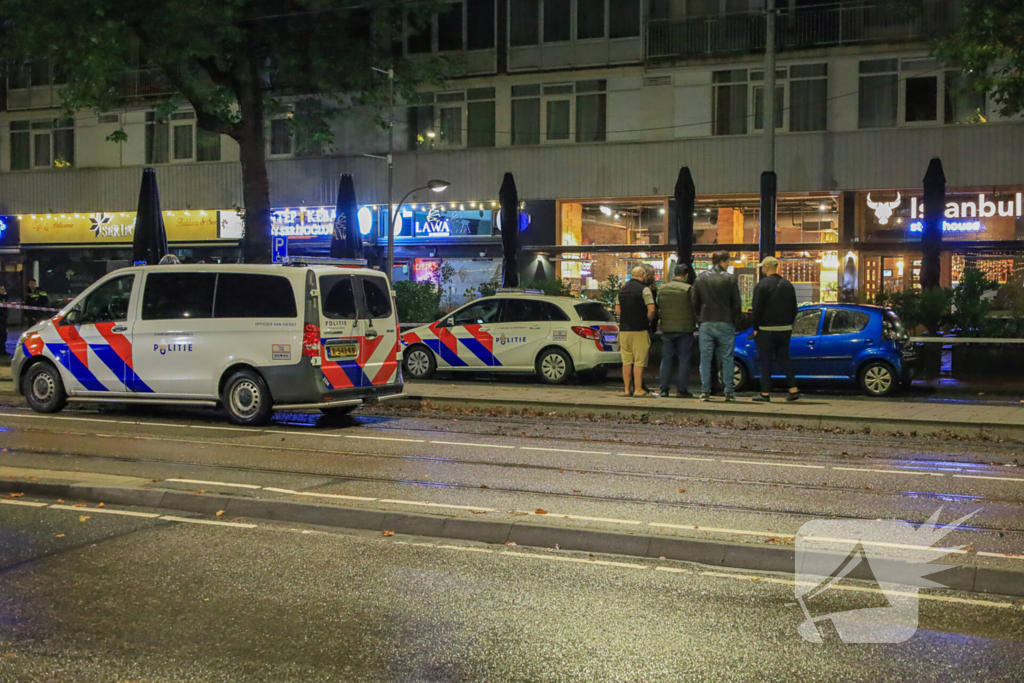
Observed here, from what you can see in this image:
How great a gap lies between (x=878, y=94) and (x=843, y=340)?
1473 cm

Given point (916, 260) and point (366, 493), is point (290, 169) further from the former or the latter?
point (366, 493)

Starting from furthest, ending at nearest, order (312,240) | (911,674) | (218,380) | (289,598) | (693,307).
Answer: (312,240) < (693,307) < (218,380) < (289,598) < (911,674)

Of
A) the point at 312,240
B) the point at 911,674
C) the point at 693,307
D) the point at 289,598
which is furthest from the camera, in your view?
the point at 312,240

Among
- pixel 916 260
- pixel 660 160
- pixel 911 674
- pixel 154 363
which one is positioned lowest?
pixel 911 674

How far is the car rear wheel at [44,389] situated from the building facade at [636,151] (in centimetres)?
1569

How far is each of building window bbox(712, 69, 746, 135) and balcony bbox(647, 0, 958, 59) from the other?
68cm

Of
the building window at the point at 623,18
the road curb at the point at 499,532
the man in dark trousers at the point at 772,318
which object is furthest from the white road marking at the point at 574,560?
the building window at the point at 623,18

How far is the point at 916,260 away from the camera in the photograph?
2867 cm

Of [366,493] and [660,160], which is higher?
[660,160]

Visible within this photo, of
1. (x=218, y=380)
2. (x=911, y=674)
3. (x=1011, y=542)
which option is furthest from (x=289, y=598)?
(x=218, y=380)

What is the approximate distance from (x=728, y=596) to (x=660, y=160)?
25973 millimetres

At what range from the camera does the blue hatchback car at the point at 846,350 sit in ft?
53.7

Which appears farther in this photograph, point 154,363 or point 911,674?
point 154,363

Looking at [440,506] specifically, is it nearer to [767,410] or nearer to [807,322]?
[767,410]
